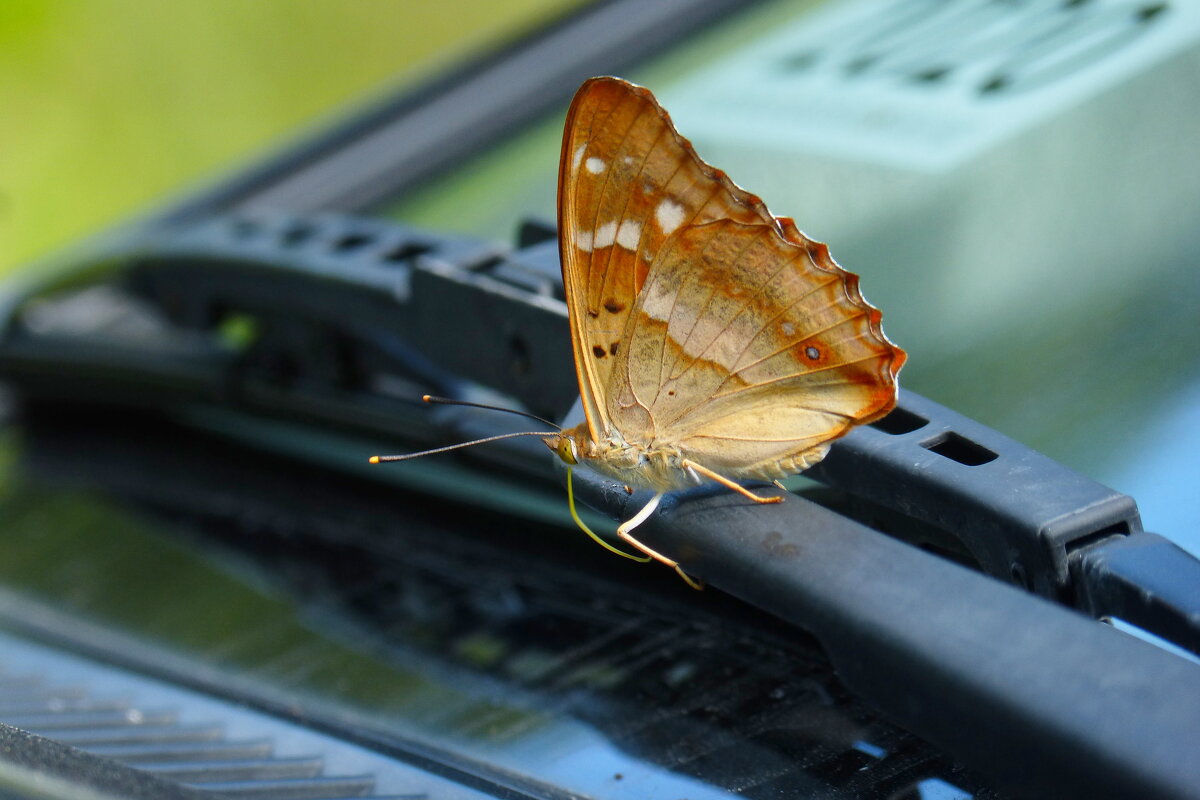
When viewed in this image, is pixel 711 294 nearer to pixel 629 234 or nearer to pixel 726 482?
pixel 629 234

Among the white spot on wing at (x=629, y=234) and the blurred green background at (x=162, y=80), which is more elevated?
the blurred green background at (x=162, y=80)

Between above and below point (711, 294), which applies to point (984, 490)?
below

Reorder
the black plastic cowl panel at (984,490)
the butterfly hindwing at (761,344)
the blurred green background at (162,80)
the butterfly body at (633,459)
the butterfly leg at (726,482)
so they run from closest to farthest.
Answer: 1. the black plastic cowl panel at (984,490)
2. the butterfly leg at (726,482)
3. the butterfly hindwing at (761,344)
4. the butterfly body at (633,459)
5. the blurred green background at (162,80)

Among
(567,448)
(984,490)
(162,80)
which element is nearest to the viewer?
(984,490)

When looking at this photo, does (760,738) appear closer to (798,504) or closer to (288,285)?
(798,504)

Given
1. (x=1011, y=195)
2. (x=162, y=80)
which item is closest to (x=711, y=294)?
(x=1011, y=195)

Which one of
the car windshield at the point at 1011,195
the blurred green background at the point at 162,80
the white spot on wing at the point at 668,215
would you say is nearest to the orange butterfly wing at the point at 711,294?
the white spot on wing at the point at 668,215

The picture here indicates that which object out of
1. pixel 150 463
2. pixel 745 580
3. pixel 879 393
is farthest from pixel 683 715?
pixel 150 463

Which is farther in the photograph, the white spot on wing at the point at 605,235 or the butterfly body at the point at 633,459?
the butterfly body at the point at 633,459

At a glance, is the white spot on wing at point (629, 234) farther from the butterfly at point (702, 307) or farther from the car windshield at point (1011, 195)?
the car windshield at point (1011, 195)
